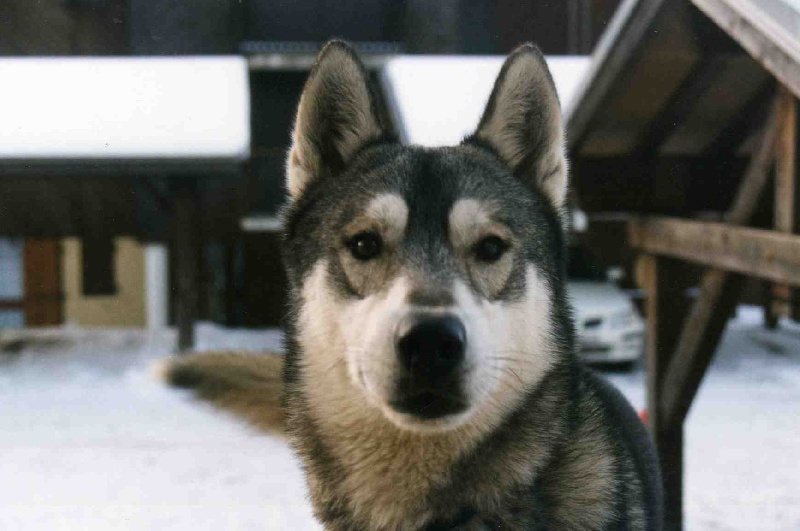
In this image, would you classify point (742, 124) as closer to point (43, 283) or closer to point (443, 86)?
point (443, 86)

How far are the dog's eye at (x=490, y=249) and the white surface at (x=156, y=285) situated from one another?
36.2 feet

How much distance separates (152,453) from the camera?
20.8ft

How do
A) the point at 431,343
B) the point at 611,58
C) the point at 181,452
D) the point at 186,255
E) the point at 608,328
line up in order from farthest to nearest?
the point at 608,328
the point at 186,255
the point at 181,452
the point at 611,58
the point at 431,343

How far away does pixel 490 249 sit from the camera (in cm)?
188

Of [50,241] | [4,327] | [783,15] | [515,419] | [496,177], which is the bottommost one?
[4,327]

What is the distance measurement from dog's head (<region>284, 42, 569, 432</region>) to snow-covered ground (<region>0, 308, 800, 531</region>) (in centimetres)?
70

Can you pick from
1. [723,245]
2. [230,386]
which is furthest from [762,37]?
[230,386]

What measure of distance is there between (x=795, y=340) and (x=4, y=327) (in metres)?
12.0

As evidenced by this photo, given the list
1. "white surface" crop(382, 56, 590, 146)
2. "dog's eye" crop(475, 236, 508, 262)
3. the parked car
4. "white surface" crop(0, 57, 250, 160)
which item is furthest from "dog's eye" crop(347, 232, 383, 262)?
the parked car

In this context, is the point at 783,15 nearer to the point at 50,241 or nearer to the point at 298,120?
the point at 298,120

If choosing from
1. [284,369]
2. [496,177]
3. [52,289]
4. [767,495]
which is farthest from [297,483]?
[52,289]

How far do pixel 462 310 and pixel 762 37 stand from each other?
2.03m

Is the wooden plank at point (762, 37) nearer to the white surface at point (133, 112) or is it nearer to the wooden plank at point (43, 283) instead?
the white surface at point (133, 112)

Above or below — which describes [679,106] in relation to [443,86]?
above
